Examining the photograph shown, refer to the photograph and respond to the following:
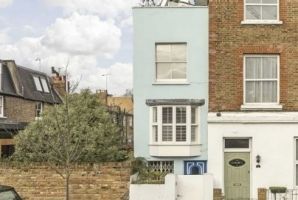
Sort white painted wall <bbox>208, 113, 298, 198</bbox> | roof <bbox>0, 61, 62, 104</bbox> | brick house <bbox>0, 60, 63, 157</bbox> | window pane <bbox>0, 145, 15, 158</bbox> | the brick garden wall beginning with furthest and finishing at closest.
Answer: roof <bbox>0, 61, 62, 104</bbox>, brick house <bbox>0, 60, 63, 157</bbox>, window pane <bbox>0, 145, 15, 158</bbox>, white painted wall <bbox>208, 113, 298, 198</bbox>, the brick garden wall

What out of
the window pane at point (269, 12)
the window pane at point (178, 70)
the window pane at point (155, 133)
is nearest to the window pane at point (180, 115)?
the window pane at point (155, 133)

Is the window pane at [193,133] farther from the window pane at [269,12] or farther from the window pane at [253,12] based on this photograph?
the window pane at [269,12]

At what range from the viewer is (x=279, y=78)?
22.4 metres

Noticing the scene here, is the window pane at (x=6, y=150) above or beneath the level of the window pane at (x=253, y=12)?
beneath

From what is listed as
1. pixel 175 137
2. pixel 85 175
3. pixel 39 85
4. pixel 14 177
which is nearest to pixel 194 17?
pixel 175 137

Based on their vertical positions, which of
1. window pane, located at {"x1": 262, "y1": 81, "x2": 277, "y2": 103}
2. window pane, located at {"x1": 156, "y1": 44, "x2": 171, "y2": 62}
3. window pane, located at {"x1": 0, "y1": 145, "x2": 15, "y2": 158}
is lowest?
window pane, located at {"x1": 0, "y1": 145, "x2": 15, "y2": 158}

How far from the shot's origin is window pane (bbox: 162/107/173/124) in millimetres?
22641

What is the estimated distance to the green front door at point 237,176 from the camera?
22297 millimetres

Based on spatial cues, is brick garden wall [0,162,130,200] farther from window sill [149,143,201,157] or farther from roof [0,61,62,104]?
roof [0,61,62,104]

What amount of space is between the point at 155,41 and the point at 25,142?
6.87 meters

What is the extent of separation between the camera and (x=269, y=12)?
22906 mm

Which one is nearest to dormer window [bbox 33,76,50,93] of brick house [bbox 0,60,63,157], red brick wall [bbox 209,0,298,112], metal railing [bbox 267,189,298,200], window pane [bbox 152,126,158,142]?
brick house [bbox 0,60,63,157]

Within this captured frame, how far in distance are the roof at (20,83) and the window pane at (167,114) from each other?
21018 millimetres

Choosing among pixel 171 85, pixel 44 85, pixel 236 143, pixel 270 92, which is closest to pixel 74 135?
pixel 171 85
